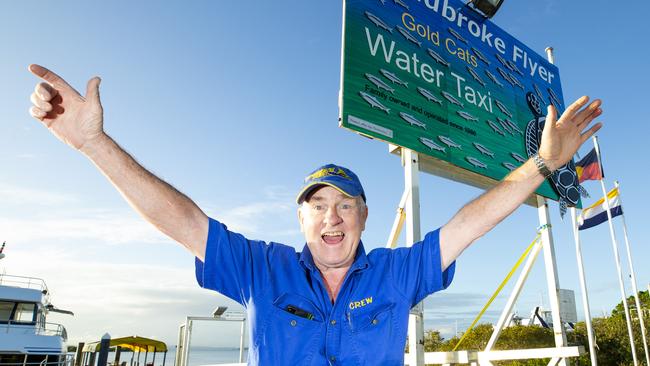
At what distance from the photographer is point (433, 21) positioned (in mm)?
5324

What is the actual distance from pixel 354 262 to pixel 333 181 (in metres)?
0.41

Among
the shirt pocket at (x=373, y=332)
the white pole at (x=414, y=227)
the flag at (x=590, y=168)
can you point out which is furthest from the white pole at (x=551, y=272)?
the shirt pocket at (x=373, y=332)

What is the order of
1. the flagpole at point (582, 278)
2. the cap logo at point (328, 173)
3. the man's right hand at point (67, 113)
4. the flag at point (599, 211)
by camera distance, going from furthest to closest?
the flag at point (599, 211) < the flagpole at point (582, 278) < the cap logo at point (328, 173) < the man's right hand at point (67, 113)

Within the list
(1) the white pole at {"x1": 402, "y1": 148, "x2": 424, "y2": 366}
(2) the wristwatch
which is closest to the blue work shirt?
(2) the wristwatch

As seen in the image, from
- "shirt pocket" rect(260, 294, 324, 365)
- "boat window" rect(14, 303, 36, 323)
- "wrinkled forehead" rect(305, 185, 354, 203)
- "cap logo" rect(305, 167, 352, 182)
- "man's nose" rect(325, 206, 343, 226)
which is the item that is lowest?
"shirt pocket" rect(260, 294, 324, 365)

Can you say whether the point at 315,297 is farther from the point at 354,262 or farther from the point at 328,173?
the point at 328,173

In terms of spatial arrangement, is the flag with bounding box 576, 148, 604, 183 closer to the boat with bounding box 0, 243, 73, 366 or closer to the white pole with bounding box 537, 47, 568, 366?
the white pole with bounding box 537, 47, 568, 366

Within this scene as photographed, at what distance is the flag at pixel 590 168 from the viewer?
883cm

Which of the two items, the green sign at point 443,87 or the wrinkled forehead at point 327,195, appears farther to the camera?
the green sign at point 443,87

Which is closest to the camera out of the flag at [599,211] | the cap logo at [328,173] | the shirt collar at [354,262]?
the shirt collar at [354,262]

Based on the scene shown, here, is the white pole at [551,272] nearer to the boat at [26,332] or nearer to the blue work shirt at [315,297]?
the blue work shirt at [315,297]

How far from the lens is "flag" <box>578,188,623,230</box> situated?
9750mm

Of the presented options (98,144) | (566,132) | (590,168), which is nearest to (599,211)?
(590,168)

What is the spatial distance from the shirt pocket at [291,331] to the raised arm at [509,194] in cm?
70
